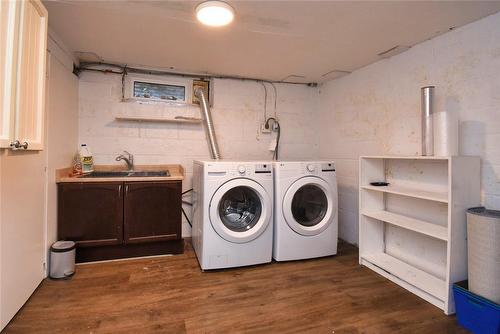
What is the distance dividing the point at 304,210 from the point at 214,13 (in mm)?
1838

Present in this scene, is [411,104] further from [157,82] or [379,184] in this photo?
[157,82]

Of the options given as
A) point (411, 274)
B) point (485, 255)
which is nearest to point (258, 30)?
point (485, 255)

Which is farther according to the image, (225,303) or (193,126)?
(193,126)

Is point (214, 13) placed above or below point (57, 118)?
above

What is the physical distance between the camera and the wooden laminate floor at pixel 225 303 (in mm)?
1515

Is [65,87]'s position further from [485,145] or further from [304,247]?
[485,145]

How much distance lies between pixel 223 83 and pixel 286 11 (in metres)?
1.57

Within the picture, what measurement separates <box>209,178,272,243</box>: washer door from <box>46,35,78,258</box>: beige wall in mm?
1283

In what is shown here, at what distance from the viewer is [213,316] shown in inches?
63.5

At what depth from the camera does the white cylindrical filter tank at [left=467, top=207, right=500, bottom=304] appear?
143cm

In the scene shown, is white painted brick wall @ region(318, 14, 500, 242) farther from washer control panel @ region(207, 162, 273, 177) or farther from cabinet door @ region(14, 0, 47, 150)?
cabinet door @ region(14, 0, 47, 150)

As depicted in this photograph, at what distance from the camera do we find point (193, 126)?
10.1ft

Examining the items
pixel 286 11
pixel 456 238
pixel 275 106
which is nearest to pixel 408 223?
pixel 456 238

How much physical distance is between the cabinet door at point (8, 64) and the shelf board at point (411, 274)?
8.37ft
